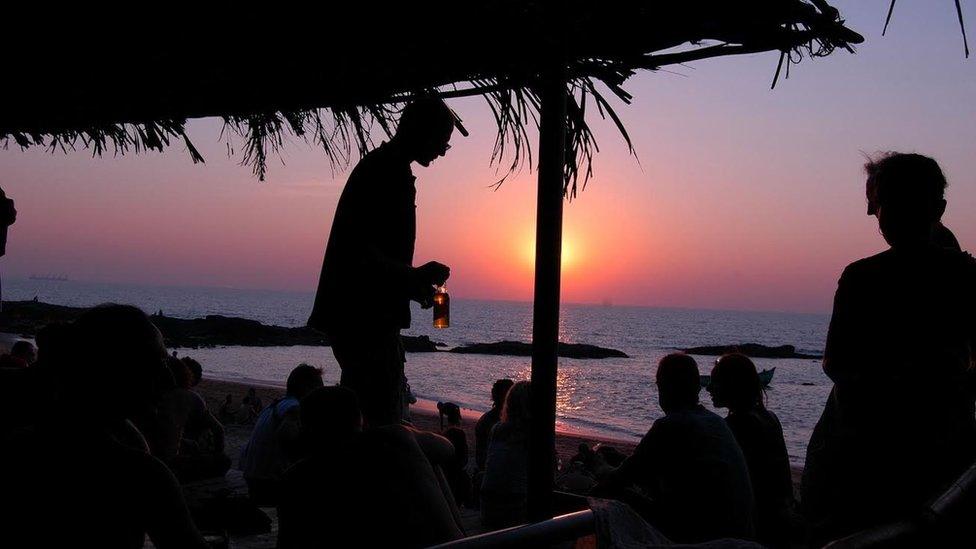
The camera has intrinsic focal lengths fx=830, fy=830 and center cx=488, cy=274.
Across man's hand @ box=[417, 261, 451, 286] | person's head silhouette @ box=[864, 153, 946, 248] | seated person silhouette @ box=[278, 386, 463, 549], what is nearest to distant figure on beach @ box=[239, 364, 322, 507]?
man's hand @ box=[417, 261, 451, 286]

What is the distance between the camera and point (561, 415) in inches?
1220

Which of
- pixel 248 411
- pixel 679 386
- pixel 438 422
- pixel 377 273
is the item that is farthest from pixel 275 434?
pixel 438 422

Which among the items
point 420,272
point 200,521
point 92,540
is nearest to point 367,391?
point 420,272

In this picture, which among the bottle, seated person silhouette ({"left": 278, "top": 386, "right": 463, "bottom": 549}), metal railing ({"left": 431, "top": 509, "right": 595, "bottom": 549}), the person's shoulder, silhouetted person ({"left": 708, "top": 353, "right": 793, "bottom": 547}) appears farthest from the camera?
silhouetted person ({"left": 708, "top": 353, "right": 793, "bottom": 547})

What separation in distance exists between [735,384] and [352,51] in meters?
2.16

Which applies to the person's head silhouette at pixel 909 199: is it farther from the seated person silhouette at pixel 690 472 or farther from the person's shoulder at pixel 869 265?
the seated person silhouette at pixel 690 472

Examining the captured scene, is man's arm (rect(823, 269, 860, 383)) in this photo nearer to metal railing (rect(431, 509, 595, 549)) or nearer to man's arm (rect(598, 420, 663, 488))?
metal railing (rect(431, 509, 595, 549))

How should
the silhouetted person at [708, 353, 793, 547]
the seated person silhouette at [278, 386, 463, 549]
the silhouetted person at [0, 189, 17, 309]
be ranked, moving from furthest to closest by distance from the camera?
the silhouetted person at [708, 353, 793, 547] < the silhouetted person at [0, 189, 17, 309] < the seated person silhouette at [278, 386, 463, 549]

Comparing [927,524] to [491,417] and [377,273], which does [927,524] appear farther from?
[491,417]

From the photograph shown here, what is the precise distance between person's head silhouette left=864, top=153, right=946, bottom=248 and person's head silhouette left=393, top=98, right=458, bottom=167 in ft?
4.23

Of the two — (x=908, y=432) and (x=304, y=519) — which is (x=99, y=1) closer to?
(x=304, y=519)

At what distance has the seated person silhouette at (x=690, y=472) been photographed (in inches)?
122

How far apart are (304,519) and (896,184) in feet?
5.66

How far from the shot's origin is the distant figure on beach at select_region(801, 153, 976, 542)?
2.01 metres
